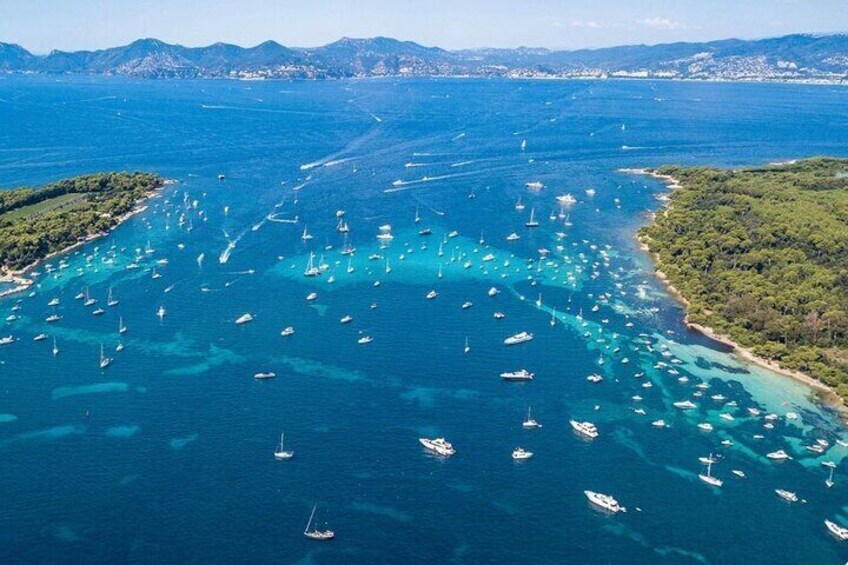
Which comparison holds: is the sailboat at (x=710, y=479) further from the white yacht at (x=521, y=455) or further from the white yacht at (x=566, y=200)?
the white yacht at (x=566, y=200)

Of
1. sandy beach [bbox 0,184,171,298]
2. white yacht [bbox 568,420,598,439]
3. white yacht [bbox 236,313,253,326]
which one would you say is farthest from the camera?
sandy beach [bbox 0,184,171,298]

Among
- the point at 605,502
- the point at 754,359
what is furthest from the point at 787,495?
the point at 754,359

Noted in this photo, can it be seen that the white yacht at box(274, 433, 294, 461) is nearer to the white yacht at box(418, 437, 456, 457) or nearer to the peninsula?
the white yacht at box(418, 437, 456, 457)

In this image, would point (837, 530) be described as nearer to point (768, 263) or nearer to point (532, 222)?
point (768, 263)

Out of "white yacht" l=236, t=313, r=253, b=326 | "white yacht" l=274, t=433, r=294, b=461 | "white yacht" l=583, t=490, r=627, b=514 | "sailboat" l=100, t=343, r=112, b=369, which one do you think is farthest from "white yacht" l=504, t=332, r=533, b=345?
"sailboat" l=100, t=343, r=112, b=369

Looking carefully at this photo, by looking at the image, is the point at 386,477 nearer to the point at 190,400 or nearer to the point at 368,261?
the point at 190,400

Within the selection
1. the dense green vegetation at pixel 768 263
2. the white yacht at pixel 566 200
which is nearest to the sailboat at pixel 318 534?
the dense green vegetation at pixel 768 263
